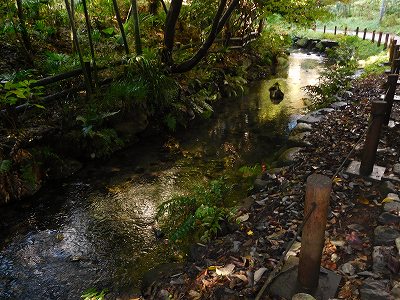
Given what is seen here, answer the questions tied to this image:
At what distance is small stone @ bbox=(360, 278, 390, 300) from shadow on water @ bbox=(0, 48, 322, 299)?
2.27 meters

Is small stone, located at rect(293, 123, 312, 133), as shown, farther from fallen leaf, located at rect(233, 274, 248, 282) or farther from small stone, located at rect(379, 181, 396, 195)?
fallen leaf, located at rect(233, 274, 248, 282)

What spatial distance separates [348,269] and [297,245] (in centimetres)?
54

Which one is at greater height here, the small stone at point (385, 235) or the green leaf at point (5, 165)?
the green leaf at point (5, 165)

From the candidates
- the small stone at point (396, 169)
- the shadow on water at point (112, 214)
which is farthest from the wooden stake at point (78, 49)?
the small stone at point (396, 169)

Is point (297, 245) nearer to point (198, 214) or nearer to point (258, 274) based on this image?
point (258, 274)

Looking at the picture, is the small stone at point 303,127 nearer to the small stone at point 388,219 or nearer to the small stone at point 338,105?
the small stone at point 338,105

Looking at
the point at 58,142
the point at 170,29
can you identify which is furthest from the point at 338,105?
the point at 58,142

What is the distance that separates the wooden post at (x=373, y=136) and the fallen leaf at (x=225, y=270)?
7.49ft

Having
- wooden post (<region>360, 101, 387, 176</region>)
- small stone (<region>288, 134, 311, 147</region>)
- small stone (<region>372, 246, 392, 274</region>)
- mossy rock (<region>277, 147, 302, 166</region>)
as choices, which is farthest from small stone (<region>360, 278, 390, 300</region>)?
small stone (<region>288, 134, 311, 147</region>)

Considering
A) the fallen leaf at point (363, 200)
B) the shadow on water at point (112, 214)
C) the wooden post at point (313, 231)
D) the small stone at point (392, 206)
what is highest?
the wooden post at point (313, 231)

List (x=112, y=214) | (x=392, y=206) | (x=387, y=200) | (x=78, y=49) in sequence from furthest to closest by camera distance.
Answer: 1. (x=78, y=49)
2. (x=112, y=214)
3. (x=387, y=200)
4. (x=392, y=206)

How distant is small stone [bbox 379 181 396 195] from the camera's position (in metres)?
3.85

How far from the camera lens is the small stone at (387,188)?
3.85 m

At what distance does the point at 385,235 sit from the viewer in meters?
3.11
